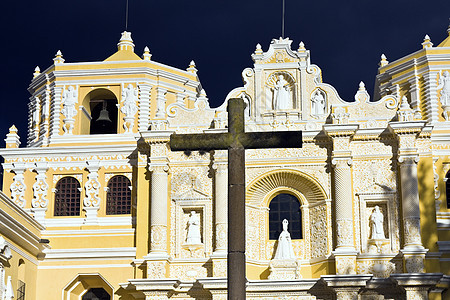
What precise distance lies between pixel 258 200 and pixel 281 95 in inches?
145

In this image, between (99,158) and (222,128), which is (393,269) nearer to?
(222,128)

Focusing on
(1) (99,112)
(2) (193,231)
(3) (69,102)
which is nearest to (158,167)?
(2) (193,231)

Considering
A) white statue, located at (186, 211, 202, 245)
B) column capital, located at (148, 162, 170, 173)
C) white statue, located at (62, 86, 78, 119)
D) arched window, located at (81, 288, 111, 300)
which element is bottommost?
arched window, located at (81, 288, 111, 300)

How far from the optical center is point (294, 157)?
28.0 m

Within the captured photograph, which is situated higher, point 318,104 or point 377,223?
point 318,104

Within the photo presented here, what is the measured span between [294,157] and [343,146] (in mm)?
1699

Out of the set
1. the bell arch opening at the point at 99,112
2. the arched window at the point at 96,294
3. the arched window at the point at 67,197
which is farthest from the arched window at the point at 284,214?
the bell arch opening at the point at 99,112

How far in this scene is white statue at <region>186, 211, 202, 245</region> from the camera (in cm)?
2773

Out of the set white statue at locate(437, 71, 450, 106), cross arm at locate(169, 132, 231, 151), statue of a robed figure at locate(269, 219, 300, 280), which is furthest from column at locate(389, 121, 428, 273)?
cross arm at locate(169, 132, 231, 151)

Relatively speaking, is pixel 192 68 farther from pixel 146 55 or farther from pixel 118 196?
pixel 118 196

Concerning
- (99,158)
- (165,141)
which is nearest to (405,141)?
(165,141)

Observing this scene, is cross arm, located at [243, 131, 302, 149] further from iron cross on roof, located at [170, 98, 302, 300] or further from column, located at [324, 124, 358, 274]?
column, located at [324, 124, 358, 274]

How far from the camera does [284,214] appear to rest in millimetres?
28562

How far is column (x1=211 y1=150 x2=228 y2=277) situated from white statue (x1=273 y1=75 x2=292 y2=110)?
8.74ft
